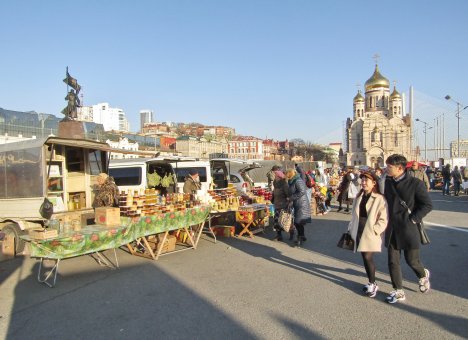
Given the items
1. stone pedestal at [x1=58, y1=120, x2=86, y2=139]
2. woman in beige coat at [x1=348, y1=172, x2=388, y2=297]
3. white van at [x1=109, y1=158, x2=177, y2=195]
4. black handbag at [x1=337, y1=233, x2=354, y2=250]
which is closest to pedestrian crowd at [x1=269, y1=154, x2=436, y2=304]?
woman in beige coat at [x1=348, y1=172, x2=388, y2=297]

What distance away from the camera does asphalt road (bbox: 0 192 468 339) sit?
4262 millimetres

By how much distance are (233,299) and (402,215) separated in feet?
8.36

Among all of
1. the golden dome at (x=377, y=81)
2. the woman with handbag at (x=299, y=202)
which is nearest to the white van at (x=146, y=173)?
the woman with handbag at (x=299, y=202)

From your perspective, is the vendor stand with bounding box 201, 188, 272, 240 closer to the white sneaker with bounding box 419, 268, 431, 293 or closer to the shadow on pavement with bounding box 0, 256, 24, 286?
the shadow on pavement with bounding box 0, 256, 24, 286

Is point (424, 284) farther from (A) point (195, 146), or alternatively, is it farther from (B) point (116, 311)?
(A) point (195, 146)

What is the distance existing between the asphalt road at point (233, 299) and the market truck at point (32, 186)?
2.81 feet

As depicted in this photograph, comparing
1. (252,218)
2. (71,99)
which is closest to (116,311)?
(252,218)

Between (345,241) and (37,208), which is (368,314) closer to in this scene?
(345,241)

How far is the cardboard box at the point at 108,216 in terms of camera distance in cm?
685

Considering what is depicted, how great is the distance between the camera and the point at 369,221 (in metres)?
5.04

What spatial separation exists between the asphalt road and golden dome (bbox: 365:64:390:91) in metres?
95.9

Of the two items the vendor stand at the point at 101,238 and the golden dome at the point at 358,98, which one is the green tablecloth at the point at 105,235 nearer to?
the vendor stand at the point at 101,238

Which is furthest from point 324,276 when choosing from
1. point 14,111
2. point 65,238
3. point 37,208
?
point 14,111

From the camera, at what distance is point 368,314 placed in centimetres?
461
